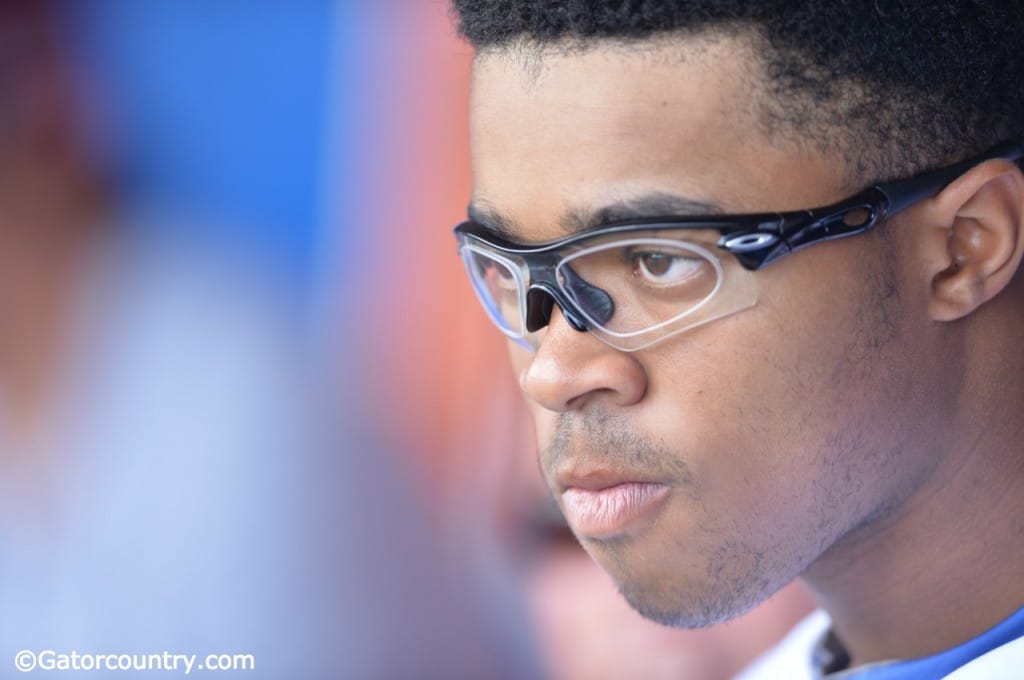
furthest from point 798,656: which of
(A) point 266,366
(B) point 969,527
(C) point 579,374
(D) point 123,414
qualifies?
(D) point 123,414

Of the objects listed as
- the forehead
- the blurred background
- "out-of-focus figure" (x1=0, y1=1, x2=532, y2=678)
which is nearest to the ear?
the forehead

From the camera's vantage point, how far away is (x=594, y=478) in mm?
1181

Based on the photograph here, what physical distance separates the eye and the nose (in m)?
0.08

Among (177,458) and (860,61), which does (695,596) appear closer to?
(860,61)

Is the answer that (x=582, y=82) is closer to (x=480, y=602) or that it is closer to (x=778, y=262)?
(x=778, y=262)

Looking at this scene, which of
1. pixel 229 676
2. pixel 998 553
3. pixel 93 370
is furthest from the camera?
pixel 93 370

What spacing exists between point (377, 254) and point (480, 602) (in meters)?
0.94

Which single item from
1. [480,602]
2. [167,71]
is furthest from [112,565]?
[167,71]

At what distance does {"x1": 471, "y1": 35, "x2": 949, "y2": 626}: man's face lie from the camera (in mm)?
1113

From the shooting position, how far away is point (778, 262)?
1112 millimetres

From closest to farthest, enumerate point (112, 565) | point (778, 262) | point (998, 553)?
point (778, 262)
point (998, 553)
point (112, 565)

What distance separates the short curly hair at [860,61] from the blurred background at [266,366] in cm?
162

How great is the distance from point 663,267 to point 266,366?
1.88 meters

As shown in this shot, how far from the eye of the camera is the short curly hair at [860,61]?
3.65ft
